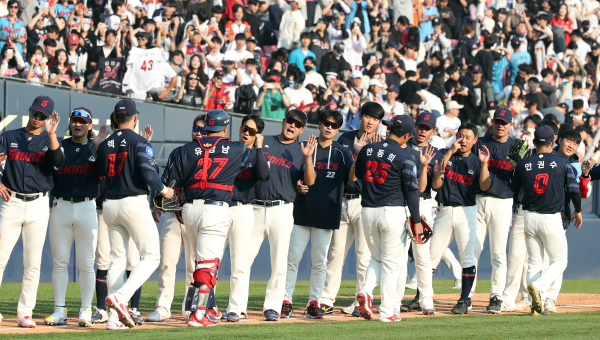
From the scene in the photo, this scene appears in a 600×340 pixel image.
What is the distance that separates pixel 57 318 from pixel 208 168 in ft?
6.67

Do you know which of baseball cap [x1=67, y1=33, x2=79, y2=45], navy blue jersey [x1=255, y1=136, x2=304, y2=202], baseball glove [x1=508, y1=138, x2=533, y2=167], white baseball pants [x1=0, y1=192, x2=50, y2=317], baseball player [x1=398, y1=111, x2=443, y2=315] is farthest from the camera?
baseball cap [x1=67, y1=33, x2=79, y2=45]

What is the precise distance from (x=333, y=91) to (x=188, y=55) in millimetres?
3017

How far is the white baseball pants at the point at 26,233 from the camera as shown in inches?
265

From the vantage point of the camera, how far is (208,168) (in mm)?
6629

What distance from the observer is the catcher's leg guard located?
6500mm

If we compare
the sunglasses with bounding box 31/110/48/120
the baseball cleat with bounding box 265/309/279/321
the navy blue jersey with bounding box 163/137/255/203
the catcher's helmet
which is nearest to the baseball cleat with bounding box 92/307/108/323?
the navy blue jersey with bounding box 163/137/255/203

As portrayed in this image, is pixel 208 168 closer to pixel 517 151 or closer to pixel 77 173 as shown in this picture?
pixel 77 173

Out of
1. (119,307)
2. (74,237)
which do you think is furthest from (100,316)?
(119,307)

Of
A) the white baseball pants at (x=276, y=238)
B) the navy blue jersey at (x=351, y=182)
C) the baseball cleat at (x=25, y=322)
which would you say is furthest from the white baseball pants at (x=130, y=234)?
the navy blue jersey at (x=351, y=182)

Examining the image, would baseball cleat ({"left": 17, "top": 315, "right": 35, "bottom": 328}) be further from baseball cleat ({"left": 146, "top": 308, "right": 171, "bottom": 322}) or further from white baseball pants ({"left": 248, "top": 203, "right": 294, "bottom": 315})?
white baseball pants ({"left": 248, "top": 203, "right": 294, "bottom": 315})

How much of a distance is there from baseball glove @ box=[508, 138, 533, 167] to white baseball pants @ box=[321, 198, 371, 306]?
1912 mm

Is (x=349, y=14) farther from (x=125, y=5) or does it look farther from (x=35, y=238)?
(x=35, y=238)

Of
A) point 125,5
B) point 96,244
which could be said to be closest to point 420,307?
point 96,244

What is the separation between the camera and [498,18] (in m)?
19.1
